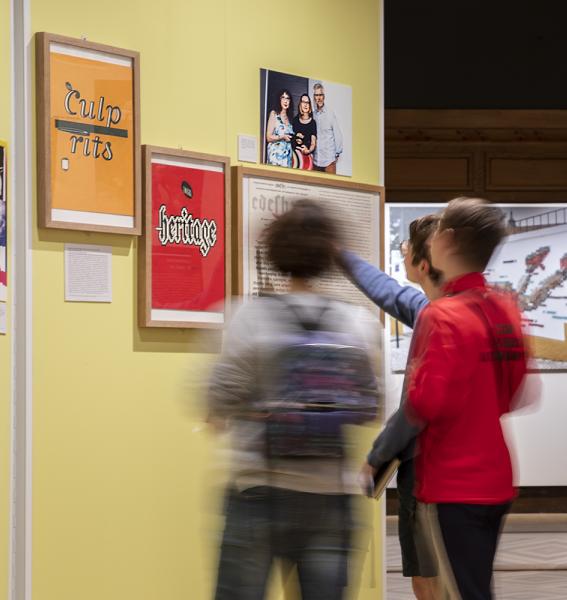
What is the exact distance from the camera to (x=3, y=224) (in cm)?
359

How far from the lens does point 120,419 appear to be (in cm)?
393

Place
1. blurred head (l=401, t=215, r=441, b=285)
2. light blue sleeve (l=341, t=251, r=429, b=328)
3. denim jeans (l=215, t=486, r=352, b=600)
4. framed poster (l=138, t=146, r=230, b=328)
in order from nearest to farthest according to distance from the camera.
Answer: denim jeans (l=215, t=486, r=352, b=600) → light blue sleeve (l=341, t=251, r=429, b=328) → blurred head (l=401, t=215, r=441, b=285) → framed poster (l=138, t=146, r=230, b=328)

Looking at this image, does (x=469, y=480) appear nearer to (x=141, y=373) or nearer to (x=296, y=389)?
(x=296, y=389)

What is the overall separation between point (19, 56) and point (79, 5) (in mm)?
305

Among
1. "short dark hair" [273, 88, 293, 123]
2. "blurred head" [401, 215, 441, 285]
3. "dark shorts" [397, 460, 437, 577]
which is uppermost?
"short dark hair" [273, 88, 293, 123]

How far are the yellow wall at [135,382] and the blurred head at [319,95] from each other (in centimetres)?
19

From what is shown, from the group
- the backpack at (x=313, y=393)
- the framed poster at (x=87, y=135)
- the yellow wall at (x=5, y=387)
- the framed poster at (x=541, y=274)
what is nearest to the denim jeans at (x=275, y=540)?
the backpack at (x=313, y=393)

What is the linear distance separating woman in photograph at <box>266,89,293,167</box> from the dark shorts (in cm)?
169

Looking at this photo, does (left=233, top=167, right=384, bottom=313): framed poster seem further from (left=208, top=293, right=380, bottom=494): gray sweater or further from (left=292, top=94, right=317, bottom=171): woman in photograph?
(left=208, top=293, right=380, bottom=494): gray sweater

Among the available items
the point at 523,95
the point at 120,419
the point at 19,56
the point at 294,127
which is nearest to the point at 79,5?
the point at 19,56

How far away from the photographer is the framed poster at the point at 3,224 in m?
3.59

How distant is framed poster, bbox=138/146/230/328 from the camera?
4008mm

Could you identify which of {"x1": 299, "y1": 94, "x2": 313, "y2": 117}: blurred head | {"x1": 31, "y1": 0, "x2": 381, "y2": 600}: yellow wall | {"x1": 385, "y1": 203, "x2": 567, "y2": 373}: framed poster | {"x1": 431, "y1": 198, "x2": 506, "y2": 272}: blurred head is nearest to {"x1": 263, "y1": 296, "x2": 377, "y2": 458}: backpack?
{"x1": 431, "y1": 198, "x2": 506, "y2": 272}: blurred head

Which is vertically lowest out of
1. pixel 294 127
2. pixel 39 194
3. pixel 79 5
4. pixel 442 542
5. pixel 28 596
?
pixel 28 596
